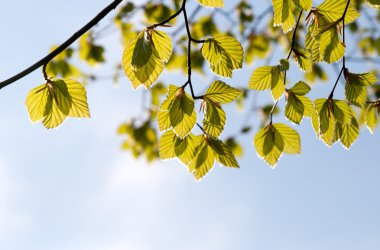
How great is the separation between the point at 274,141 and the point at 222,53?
13.5 inches

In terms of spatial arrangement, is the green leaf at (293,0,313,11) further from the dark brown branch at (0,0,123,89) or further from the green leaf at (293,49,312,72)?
the dark brown branch at (0,0,123,89)

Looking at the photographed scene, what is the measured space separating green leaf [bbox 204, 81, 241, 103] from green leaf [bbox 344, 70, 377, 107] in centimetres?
30

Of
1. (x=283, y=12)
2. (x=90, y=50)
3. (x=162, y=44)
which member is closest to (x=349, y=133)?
(x=283, y=12)

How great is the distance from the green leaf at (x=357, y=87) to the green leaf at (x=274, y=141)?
0.70 feet

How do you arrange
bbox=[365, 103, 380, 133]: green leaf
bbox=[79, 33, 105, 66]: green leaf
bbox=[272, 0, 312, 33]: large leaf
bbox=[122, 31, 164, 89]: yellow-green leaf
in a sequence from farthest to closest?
bbox=[79, 33, 105, 66]: green leaf, bbox=[365, 103, 380, 133]: green leaf, bbox=[272, 0, 312, 33]: large leaf, bbox=[122, 31, 164, 89]: yellow-green leaf

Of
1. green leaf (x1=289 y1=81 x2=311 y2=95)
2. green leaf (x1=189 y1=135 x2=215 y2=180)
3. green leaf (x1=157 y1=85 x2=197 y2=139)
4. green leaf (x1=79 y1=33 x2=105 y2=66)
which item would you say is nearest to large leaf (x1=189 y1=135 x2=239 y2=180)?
green leaf (x1=189 y1=135 x2=215 y2=180)

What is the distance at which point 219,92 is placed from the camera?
112 centimetres

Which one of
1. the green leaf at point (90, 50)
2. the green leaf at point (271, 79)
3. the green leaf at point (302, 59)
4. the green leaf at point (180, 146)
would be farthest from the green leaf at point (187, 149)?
the green leaf at point (90, 50)

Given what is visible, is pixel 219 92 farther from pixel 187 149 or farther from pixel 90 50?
pixel 90 50

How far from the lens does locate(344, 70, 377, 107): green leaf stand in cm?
115

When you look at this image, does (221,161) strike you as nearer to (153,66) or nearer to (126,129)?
(153,66)

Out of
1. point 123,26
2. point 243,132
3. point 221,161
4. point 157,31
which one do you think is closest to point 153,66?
point 157,31

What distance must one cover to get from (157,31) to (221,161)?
15.0 inches

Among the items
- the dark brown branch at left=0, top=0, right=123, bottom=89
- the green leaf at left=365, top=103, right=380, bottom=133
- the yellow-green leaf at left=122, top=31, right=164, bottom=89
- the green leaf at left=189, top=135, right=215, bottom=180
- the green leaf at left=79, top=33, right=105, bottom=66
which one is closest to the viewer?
the dark brown branch at left=0, top=0, right=123, bottom=89
